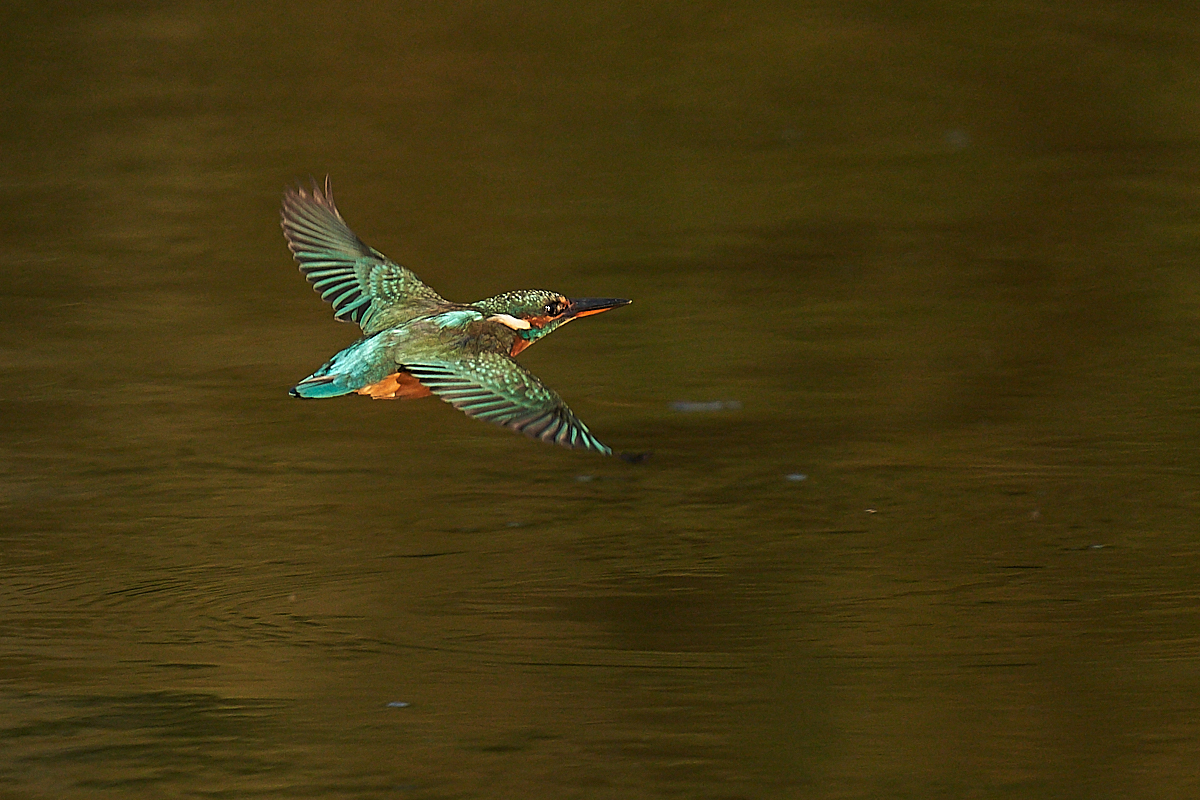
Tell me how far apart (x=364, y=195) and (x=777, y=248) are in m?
1.95

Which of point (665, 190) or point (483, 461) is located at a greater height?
point (665, 190)

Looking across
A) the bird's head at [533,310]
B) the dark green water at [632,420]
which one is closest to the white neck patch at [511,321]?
the bird's head at [533,310]

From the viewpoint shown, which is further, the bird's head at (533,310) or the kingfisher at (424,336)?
the bird's head at (533,310)

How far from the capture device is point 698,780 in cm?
390

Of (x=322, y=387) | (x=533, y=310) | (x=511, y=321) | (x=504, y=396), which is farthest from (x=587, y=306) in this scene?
(x=322, y=387)

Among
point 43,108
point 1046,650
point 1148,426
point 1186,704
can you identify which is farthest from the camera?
point 43,108

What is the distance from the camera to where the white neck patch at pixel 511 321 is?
4.29 metres

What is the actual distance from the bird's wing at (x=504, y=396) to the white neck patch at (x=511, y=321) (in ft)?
0.71

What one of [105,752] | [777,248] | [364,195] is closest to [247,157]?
[364,195]

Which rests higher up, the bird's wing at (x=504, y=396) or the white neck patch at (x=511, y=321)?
the white neck patch at (x=511, y=321)

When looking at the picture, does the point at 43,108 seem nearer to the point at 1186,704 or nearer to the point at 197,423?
the point at 197,423

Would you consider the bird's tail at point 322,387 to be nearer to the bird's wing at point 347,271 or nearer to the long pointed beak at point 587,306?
the bird's wing at point 347,271

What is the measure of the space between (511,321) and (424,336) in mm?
203

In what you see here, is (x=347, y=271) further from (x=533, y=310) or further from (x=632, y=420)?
(x=632, y=420)
